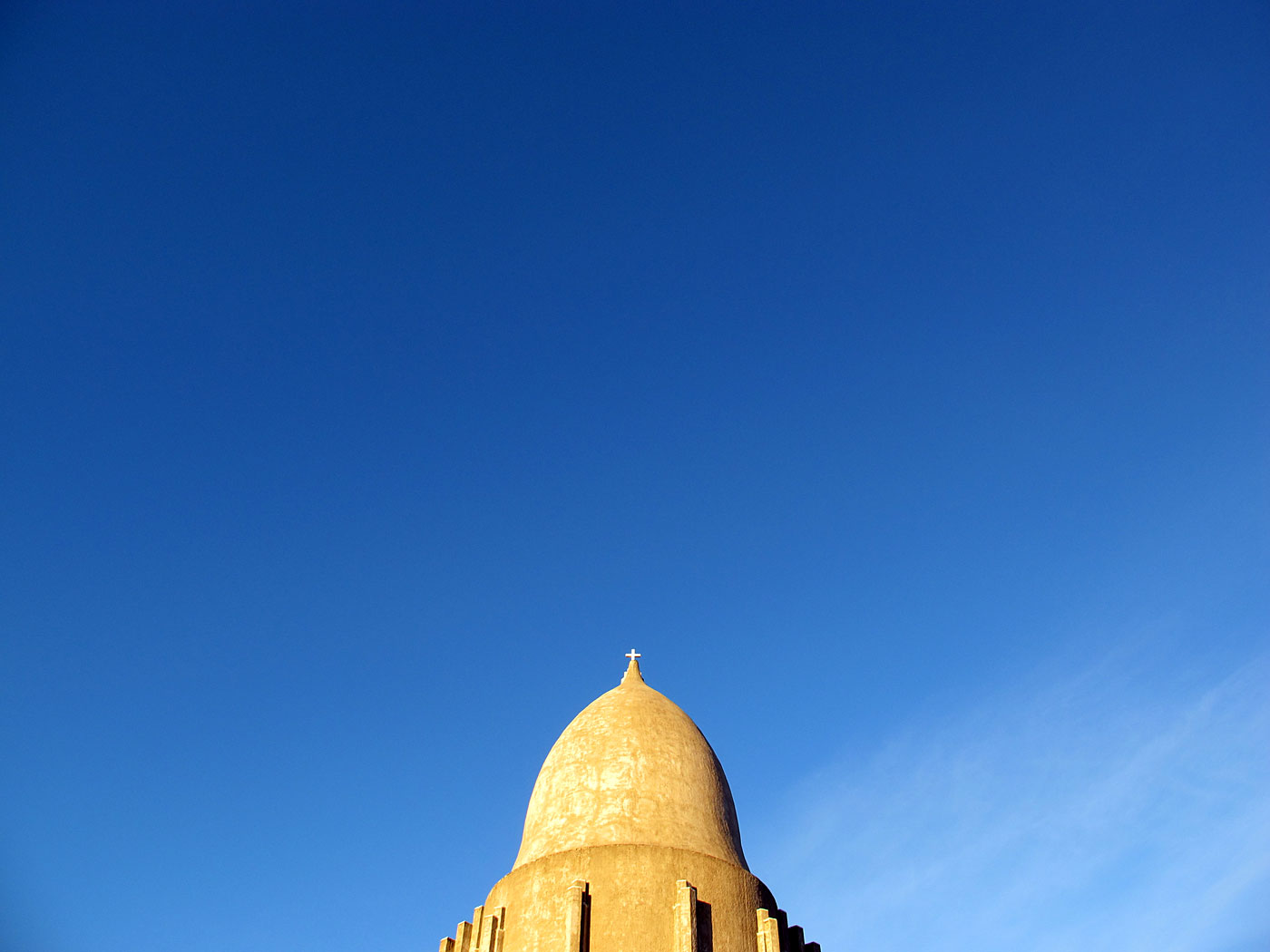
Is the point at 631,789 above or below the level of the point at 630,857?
above

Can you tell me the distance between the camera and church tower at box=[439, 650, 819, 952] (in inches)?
616

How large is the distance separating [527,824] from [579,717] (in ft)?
7.18

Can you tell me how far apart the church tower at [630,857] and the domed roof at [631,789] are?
0.08 feet

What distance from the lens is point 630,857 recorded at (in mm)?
16281

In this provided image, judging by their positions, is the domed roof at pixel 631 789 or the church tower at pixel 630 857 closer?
the church tower at pixel 630 857

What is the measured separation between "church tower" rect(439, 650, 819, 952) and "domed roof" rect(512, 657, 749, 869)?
0.08 feet

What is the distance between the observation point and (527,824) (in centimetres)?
1864

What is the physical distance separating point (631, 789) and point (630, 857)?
1.69 metres

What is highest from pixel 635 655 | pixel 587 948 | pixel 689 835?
pixel 635 655

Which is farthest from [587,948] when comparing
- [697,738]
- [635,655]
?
[635,655]

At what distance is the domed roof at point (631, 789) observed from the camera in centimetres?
1739

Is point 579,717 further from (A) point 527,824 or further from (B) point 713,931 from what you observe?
(B) point 713,931

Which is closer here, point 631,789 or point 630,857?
point 630,857

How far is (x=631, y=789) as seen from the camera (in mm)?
17859
